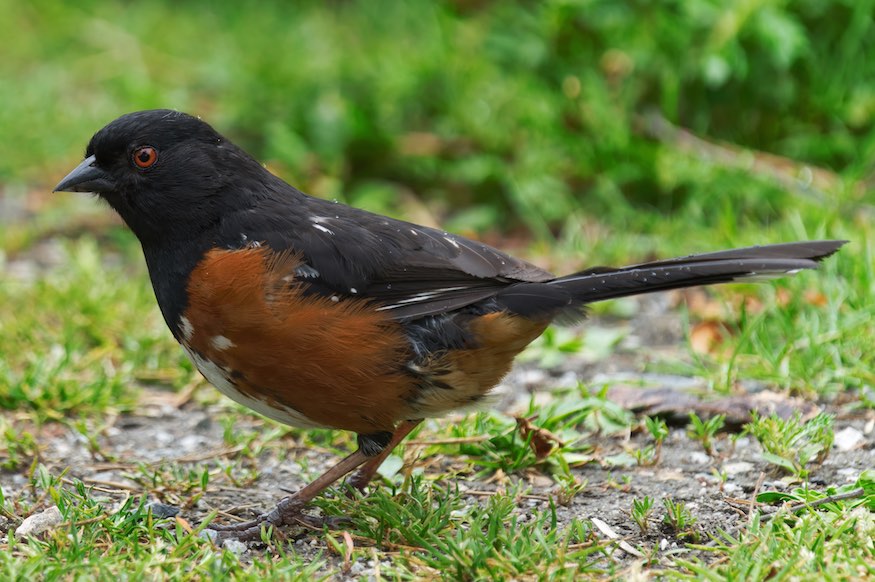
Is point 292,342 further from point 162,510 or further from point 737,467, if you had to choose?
point 737,467

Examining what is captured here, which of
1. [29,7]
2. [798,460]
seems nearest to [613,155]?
[798,460]

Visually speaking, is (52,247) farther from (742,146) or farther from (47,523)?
(742,146)

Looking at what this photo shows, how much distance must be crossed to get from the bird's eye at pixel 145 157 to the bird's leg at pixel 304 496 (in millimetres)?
1119

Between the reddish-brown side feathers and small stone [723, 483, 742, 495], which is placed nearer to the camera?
the reddish-brown side feathers

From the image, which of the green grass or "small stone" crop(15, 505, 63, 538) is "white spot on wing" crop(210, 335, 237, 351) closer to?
the green grass

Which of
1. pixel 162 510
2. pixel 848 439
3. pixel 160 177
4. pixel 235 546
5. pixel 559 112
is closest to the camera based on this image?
pixel 235 546

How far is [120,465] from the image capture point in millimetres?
3777

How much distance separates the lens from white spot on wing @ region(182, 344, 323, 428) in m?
3.33

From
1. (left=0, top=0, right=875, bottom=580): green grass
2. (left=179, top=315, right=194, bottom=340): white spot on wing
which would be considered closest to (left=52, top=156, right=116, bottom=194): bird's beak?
(left=179, top=315, right=194, bottom=340): white spot on wing

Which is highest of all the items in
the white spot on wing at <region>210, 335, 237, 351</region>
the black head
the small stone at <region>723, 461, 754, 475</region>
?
the black head

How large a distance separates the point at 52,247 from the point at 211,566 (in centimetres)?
372

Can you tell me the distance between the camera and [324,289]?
11.1ft

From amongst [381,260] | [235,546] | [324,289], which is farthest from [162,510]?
[381,260]

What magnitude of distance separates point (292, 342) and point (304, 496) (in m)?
0.49
